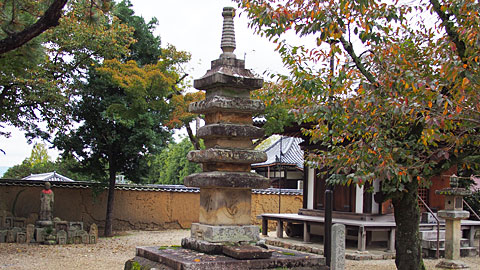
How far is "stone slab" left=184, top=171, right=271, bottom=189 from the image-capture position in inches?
309

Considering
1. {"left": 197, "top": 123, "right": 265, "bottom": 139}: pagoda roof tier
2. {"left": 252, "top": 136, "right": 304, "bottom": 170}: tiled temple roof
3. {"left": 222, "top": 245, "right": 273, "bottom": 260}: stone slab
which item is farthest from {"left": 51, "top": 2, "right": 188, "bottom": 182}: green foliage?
{"left": 252, "top": 136, "right": 304, "bottom": 170}: tiled temple roof

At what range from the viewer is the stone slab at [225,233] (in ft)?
25.7

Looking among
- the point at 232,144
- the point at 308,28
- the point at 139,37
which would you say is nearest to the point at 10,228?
the point at 139,37

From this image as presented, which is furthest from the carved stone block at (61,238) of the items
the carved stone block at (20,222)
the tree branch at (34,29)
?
the tree branch at (34,29)

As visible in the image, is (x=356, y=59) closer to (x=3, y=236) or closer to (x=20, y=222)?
(x=3, y=236)

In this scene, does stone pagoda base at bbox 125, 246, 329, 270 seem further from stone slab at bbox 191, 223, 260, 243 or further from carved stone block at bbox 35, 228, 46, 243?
carved stone block at bbox 35, 228, 46, 243

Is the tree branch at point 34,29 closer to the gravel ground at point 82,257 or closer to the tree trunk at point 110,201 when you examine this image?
the gravel ground at point 82,257

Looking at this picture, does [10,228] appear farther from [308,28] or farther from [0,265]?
[308,28]

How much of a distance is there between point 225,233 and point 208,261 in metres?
0.86

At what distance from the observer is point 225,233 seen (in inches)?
311

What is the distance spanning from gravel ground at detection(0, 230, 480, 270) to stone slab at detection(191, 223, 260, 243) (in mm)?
4261

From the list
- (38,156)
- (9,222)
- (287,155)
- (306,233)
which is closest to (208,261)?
(306,233)

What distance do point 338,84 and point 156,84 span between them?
10151 mm

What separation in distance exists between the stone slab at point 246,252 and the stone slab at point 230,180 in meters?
0.94
